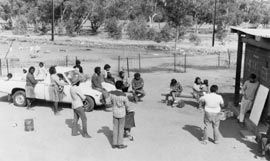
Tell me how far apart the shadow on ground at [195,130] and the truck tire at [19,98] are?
18.8ft

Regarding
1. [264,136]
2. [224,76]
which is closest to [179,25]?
[224,76]

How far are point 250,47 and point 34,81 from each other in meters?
7.33

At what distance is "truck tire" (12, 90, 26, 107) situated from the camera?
1424 cm

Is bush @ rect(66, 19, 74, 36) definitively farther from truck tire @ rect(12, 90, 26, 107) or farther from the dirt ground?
truck tire @ rect(12, 90, 26, 107)

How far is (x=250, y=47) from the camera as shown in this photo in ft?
45.8

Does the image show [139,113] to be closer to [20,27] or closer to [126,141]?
[126,141]

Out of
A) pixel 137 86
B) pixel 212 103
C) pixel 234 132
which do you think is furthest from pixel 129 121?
pixel 137 86

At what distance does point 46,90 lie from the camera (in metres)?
13.8

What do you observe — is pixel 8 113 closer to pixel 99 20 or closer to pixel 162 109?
pixel 162 109

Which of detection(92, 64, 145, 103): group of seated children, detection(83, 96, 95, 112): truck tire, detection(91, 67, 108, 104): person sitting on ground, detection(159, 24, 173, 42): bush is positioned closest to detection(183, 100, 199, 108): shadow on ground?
detection(92, 64, 145, 103): group of seated children

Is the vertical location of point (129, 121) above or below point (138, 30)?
below

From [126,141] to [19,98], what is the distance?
527cm

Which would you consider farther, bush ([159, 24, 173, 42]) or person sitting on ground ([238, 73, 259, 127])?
bush ([159, 24, 173, 42])

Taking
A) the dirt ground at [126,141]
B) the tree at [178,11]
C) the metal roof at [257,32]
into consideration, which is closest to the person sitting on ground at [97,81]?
the dirt ground at [126,141]
